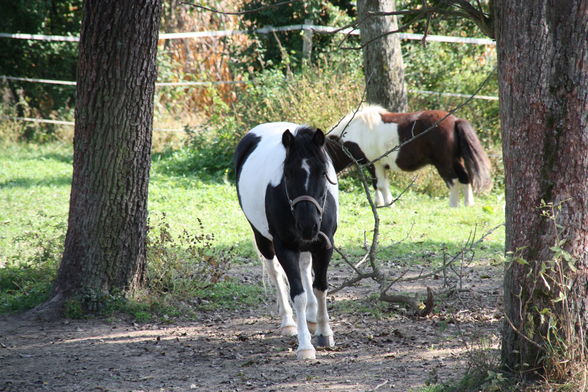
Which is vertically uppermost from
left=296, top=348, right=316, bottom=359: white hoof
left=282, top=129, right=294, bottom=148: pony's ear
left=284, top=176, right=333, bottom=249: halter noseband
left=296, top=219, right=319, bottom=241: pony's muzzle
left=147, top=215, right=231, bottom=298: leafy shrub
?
left=282, top=129, right=294, bottom=148: pony's ear

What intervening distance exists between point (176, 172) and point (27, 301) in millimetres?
7329

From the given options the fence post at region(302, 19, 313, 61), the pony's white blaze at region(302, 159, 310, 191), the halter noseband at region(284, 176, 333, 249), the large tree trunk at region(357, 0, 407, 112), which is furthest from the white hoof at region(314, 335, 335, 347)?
the fence post at region(302, 19, 313, 61)

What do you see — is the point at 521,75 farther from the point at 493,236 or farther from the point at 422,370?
the point at 493,236

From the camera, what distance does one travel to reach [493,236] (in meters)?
9.37

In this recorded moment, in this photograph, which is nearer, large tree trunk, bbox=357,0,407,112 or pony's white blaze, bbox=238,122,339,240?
pony's white blaze, bbox=238,122,339,240

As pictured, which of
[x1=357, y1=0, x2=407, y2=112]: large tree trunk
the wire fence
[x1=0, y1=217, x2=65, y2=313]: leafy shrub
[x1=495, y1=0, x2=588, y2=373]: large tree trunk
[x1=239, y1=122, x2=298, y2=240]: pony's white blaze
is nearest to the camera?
[x1=495, y1=0, x2=588, y2=373]: large tree trunk

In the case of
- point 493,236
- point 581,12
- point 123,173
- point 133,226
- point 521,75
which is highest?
point 581,12

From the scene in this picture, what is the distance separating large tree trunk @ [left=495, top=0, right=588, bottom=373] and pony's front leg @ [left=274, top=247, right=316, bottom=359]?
1.62 m

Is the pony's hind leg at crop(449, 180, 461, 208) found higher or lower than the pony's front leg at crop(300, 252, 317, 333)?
lower

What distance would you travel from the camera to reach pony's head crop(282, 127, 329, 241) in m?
4.90

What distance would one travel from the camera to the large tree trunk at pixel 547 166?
12.2 ft

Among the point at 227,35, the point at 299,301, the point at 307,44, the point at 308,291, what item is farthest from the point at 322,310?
the point at 227,35

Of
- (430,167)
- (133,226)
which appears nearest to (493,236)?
(430,167)

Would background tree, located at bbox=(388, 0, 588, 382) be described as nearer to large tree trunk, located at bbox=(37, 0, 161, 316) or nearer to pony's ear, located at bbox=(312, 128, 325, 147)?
pony's ear, located at bbox=(312, 128, 325, 147)
